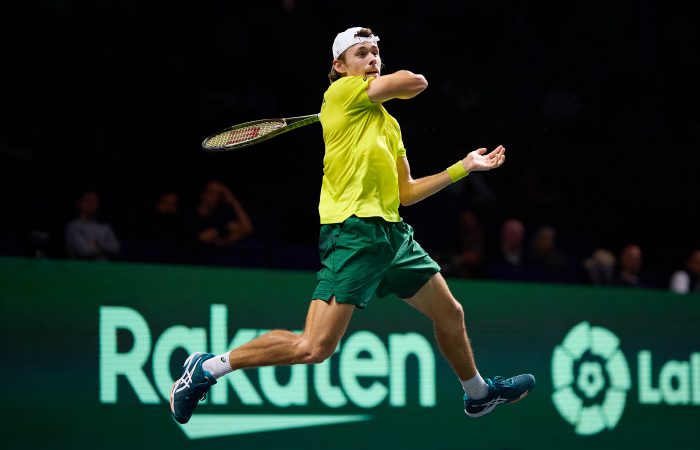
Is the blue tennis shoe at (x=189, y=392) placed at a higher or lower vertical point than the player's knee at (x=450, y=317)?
lower

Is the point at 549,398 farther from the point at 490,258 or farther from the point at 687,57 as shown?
the point at 687,57

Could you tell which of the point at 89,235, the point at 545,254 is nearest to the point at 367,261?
the point at 89,235

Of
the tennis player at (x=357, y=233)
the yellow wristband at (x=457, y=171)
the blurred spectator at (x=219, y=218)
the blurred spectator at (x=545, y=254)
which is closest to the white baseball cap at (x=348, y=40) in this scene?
the tennis player at (x=357, y=233)

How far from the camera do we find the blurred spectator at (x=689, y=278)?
37.2 ft

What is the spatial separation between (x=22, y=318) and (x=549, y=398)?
12.9 feet

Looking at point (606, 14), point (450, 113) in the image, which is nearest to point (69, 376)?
point (450, 113)

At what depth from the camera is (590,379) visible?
30.8ft

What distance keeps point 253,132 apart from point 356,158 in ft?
2.51

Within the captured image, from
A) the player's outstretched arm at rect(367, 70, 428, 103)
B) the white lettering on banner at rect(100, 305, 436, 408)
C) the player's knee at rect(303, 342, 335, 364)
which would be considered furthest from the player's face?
the white lettering on banner at rect(100, 305, 436, 408)

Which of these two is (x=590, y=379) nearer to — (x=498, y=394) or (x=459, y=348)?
(x=498, y=394)

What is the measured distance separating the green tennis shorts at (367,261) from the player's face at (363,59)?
72cm

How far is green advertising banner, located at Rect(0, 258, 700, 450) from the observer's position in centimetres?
771

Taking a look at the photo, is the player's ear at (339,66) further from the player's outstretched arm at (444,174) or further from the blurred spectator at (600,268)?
the blurred spectator at (600,268)

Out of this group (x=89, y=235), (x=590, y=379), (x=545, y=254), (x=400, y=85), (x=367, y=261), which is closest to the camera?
(x=400, y=85)
